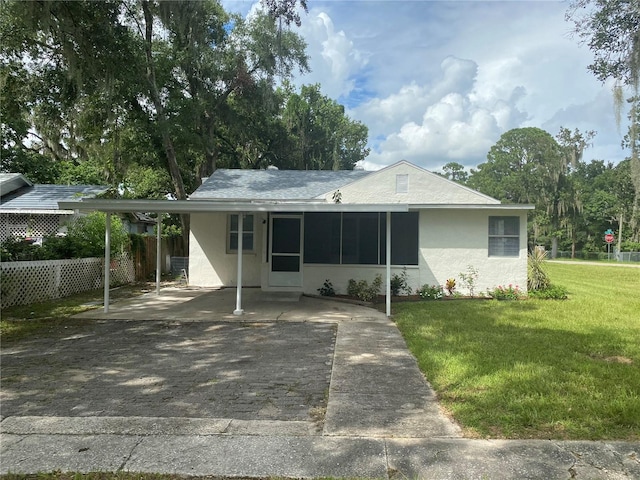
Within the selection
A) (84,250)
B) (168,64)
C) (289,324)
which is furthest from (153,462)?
(168,64)

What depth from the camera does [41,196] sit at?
18906 millimetres

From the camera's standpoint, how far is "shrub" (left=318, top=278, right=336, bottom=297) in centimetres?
1211

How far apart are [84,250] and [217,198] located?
4.22 m

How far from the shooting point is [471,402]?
164 inches

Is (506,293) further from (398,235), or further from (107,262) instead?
(107,262)

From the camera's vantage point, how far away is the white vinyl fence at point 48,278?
9648 millimetres

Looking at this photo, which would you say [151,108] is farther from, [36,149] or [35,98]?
[36,149]

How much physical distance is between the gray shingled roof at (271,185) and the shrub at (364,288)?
3084 mm

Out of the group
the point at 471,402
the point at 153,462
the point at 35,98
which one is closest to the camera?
the point at 153,462

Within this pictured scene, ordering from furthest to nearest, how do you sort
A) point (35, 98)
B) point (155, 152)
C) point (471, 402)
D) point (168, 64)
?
1. point (155, 152)
2. point (168, 64)
3. point (35, 98)
4. point (471, 402)

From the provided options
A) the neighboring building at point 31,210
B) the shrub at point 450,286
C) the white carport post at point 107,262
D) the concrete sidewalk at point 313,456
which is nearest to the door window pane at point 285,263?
the shrub at point 450,286

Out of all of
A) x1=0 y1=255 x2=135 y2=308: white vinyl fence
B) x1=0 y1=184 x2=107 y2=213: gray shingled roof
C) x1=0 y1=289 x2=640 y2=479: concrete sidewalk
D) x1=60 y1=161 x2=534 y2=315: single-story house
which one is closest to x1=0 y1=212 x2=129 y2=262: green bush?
x1=0 y1=255 x2=135 y2=308: white vinyl fence

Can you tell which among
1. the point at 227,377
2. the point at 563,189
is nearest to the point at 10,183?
the point at 227,377

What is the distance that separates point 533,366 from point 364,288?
6.58 metres
